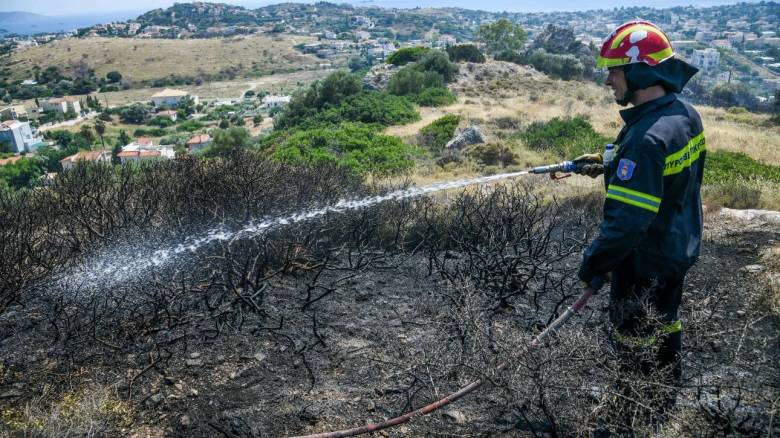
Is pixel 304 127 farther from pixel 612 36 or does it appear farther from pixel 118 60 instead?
pixel 118 60

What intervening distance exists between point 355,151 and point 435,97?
10.9m

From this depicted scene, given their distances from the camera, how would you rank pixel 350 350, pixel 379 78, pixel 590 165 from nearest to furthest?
pixel 590 165 < pixel 350 350 < pixel 379 78

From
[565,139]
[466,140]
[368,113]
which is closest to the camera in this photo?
[565,139]

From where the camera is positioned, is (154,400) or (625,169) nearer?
(625,169)

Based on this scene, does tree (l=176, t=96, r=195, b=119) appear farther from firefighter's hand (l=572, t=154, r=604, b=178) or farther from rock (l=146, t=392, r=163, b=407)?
firefighter's hand (l=572, t=154, r=604, b=178)

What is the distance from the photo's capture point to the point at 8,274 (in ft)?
14.4

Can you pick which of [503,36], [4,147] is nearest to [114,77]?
[4,147]

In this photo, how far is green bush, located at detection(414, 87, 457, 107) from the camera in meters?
22.2

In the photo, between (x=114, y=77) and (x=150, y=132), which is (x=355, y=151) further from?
(x=114, y=77)

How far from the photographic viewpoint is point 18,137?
4362cm

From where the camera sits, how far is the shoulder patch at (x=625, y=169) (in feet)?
7.82

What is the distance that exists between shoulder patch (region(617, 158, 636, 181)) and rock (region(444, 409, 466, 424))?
1649 millimetres

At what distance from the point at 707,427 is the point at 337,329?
2525 millimetres

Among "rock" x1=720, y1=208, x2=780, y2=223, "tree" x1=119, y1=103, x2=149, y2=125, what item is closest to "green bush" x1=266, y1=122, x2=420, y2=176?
"rock" x1=720, y1=208, x2=780, y2=223
